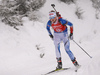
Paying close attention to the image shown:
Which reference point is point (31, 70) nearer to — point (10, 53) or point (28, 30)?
point (10, 53)

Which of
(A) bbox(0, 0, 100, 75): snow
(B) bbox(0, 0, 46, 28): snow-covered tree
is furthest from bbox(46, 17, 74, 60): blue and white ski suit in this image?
(B) bbox(0, 0, 46, 28): snow-covered tree

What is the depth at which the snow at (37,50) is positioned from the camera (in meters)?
4.64

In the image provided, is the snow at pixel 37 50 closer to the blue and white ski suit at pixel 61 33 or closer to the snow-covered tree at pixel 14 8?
the snow-covered tree at pixel 14 8

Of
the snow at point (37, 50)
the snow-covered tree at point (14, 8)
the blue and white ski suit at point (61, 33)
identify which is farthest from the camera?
the snow-covered tree at point (14, 8)

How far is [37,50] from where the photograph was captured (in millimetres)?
6402

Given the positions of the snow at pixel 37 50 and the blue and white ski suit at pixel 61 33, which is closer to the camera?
the blue and white ski suit at pixel 61 33

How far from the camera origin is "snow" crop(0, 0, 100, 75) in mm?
4645

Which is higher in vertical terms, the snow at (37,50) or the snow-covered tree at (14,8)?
the snow-covered tree at (14,8)

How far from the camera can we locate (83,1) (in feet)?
41.3

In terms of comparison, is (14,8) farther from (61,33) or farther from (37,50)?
(61,33)

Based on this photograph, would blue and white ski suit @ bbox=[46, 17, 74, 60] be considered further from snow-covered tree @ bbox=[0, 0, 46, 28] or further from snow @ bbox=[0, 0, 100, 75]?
snow-covered tree @ bbox=[0, 0, 46, 28]

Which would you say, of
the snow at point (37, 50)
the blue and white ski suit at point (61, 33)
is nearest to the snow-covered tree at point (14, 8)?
the snow at point (37, 50)

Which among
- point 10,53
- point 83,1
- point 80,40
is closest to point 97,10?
point 83,1

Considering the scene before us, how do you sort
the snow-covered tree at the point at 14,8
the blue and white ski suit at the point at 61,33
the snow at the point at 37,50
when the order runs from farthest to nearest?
the snow-covered tree at the point at 14,8, the snow at the point at 37,50, the blue and white ski suit at the point at 61,33
